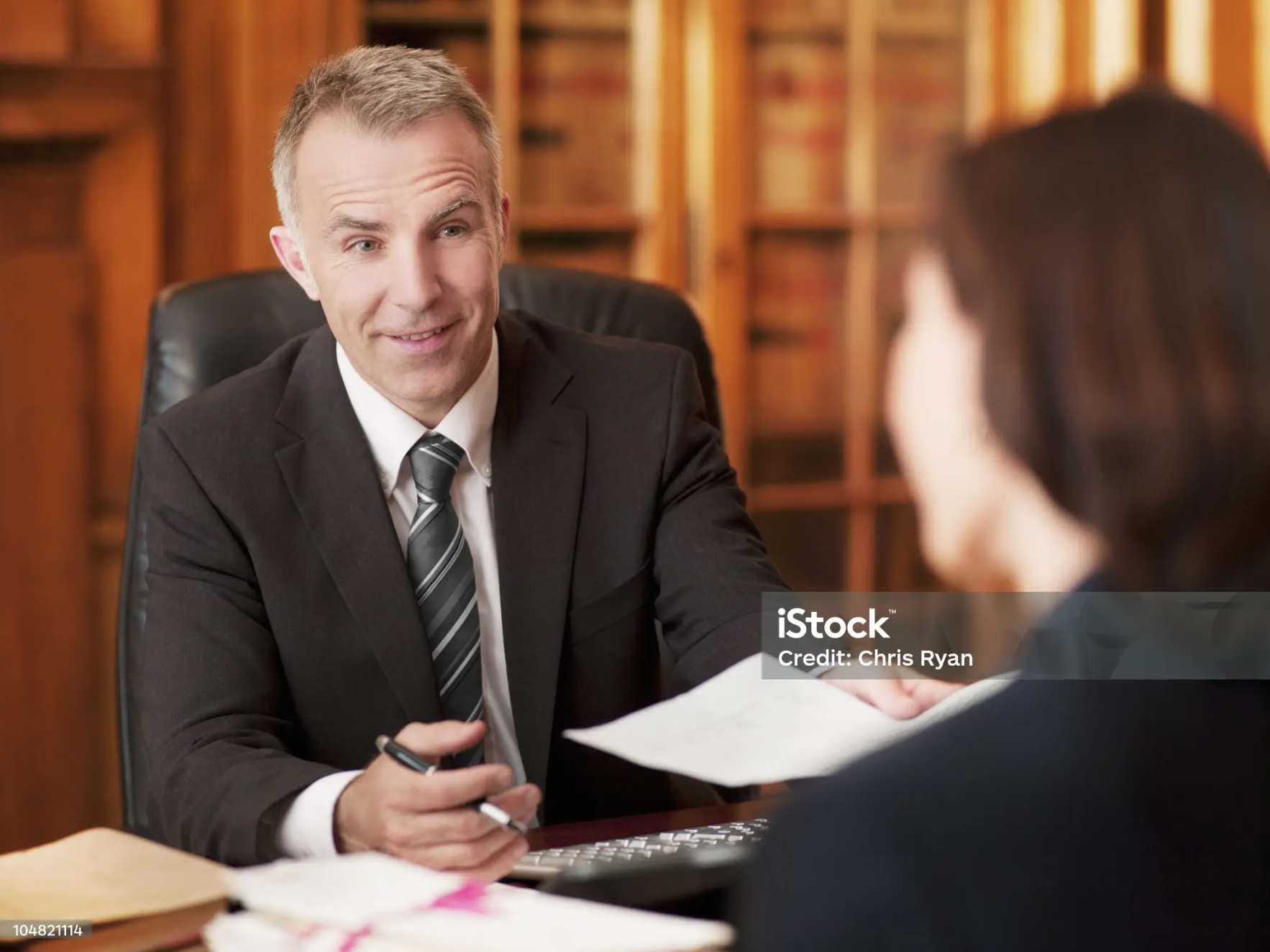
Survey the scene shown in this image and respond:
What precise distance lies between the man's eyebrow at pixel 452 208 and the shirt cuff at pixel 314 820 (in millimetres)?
640

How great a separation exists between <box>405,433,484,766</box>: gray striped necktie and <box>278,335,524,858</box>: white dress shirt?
24 millimetres

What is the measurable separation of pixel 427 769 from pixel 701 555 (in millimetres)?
648

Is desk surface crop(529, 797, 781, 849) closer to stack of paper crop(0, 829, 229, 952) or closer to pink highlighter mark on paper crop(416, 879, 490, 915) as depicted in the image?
pink highlighter mark on paper crop(416, 879, 490, 915)

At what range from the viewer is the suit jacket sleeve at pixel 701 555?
161 centimetres

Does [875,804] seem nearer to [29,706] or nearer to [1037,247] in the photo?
[1037,247]

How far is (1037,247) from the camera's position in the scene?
603 mm

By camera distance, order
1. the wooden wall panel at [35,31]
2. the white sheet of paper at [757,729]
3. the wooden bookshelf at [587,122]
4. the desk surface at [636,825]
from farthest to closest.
→ the wooden bookshelf at [587,122] < the wooden wall panel at [35,31] < the desk surface at [636,825] < the white sheet of paper at [757,729]

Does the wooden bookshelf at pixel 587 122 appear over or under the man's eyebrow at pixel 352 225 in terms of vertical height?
over

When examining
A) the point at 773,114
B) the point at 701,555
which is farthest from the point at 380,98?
the point at 773,114

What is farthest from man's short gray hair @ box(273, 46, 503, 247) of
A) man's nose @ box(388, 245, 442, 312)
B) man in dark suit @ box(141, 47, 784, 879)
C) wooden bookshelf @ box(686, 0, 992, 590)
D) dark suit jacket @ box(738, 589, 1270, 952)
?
wooden bookshelf @ box(686, 0, 992, 590)

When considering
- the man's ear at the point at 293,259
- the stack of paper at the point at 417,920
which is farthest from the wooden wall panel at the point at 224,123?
the stack of paper at the point at 417,920

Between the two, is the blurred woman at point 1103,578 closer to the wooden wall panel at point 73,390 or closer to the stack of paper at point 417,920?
the stack of paper at point 417,920

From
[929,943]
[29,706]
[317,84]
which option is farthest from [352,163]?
[29,706]

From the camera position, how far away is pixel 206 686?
142 cm
